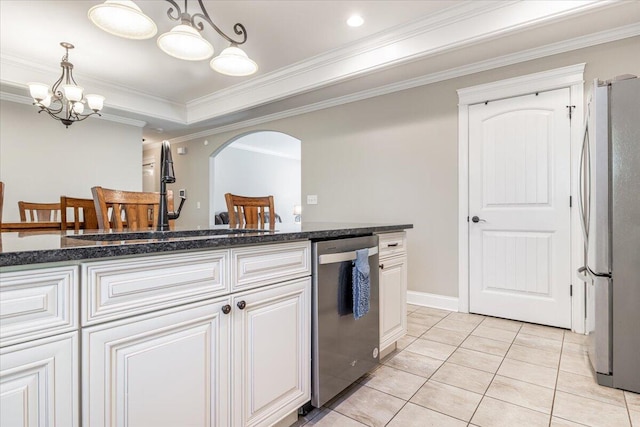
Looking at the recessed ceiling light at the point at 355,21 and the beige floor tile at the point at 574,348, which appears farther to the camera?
the recessed ceiling light at the point at 355,21

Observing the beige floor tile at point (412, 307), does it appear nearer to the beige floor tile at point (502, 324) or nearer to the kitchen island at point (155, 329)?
the beige floor tile at point (502, 324)

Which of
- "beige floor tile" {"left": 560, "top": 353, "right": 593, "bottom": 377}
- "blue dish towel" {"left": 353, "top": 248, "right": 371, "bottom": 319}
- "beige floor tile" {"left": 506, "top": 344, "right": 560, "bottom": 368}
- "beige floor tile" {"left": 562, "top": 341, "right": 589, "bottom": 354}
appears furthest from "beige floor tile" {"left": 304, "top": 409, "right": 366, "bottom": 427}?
"beige floor tile" {"left": 562, "top": 341, "right": 589, "bottom": 354}

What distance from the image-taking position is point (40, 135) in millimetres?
4430

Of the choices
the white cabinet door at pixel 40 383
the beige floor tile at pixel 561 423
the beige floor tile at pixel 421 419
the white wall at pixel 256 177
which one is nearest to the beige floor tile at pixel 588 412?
the beige floor tile at pixel 561 423

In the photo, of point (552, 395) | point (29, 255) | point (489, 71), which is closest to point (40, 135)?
point (29, 255)

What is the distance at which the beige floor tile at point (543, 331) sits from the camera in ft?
8.59

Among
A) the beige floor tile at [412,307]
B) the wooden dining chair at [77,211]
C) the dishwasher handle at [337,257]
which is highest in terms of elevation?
the wooden dining chair at [77,211]

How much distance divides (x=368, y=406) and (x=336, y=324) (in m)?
0.48

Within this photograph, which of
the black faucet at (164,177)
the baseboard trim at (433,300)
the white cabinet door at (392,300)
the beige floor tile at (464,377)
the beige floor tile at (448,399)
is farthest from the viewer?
the baseboard trim at (433,300)

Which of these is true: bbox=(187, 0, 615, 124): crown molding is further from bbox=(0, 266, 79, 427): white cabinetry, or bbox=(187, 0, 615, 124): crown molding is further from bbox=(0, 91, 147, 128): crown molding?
bbox=(0, 266, 79, 427): white cabinetry

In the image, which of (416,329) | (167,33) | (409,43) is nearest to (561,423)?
(416,329)

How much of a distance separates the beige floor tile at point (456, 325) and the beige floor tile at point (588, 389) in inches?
32.5

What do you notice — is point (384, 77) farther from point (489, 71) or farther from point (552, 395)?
point (552, 395)

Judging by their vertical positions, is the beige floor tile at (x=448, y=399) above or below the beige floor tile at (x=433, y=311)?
above
